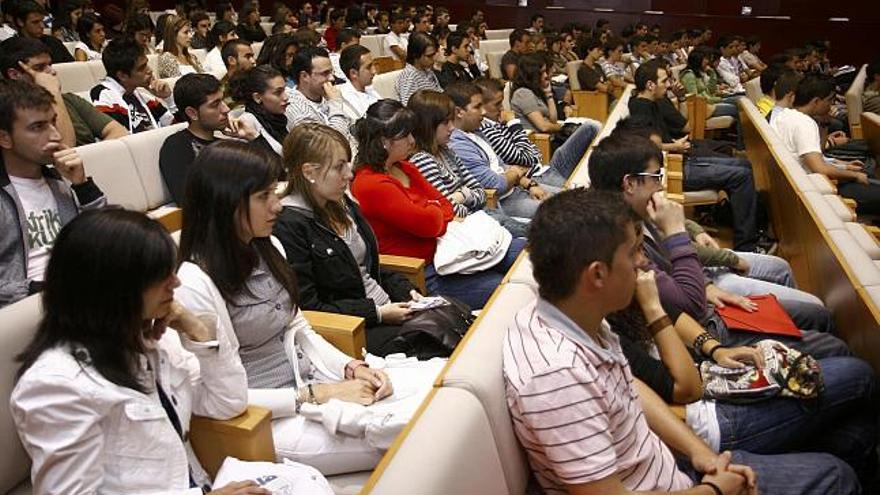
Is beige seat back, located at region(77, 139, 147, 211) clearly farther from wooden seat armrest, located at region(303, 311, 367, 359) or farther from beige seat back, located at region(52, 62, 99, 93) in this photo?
beige seat back, located at region(52, 62, 99, 93)

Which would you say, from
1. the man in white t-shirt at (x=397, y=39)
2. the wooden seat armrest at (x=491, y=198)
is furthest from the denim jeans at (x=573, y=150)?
the man in white t-shirt at (x=397, y=39)

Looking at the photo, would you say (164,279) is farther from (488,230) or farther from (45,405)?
(488,230)

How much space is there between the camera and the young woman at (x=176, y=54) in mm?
5070

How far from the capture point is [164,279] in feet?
4.03

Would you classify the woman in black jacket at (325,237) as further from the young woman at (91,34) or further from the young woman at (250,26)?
the young woman at (250,26)

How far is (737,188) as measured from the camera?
4168mm

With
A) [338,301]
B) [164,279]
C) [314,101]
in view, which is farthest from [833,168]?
[164,279]

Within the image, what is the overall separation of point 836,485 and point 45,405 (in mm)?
1585

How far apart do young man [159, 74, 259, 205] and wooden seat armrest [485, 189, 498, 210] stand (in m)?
1.24

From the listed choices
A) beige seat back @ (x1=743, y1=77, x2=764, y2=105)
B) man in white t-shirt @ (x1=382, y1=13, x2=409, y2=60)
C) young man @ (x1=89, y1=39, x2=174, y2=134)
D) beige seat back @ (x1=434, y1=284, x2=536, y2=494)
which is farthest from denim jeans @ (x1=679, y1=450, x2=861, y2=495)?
man in white t-shirt @ (x1=382, y1=13, x2=409, y2=60)

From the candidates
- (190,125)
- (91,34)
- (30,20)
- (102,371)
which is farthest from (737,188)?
(91,34)

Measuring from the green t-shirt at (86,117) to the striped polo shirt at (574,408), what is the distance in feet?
8.72

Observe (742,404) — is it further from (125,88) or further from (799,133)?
(125,88)

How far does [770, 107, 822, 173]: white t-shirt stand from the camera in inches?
159
